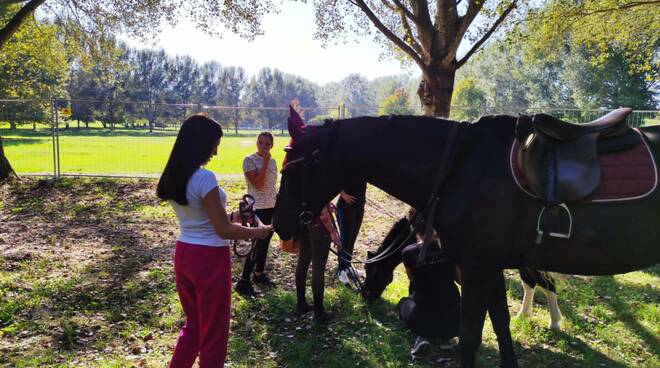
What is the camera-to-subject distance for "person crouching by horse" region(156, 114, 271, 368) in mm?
2613

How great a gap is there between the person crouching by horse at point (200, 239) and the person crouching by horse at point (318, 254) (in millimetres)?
1626

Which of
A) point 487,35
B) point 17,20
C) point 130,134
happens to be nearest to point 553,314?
point 487,35

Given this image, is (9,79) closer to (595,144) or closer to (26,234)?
(26,234)

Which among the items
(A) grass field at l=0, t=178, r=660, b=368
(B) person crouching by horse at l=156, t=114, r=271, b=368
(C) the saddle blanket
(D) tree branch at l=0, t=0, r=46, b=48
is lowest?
(A) grass field at l=0, t=178, r=660, b=368

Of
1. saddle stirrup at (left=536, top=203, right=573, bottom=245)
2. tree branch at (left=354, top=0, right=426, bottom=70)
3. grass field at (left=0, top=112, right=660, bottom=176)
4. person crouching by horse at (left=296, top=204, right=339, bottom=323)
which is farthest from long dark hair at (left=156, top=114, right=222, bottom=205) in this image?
grass field at (left=0, top=112, right=660, bottom=176)

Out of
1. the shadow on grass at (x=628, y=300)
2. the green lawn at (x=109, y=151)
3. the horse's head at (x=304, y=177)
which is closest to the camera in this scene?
the horse's head at (x=304, y=177)

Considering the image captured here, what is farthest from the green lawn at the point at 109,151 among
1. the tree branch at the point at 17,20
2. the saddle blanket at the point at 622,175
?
→ the saddle blanket at the point at 622,175

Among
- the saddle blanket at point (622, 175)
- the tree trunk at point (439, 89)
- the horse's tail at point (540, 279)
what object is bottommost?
the horse's tail at point (540, 279)

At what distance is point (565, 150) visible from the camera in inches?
107

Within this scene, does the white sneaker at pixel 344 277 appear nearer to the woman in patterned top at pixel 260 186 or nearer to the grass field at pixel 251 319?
the grass field at pixel 251 319

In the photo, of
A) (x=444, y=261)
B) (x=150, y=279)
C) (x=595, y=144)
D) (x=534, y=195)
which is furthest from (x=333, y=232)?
(x=150, y=279)

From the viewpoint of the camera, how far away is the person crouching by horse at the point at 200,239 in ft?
8.57

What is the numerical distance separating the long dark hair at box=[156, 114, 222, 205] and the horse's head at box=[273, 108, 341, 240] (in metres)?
0.58

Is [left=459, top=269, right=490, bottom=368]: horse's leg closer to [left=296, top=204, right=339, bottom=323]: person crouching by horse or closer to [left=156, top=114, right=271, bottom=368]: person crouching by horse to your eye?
[left=156, top=114, right=271, bottom=368]: person crouching by horse
